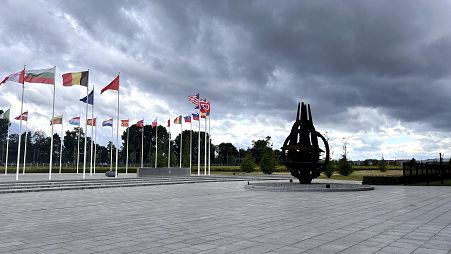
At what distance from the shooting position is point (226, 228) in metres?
8.86

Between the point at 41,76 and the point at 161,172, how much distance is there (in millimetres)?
16687

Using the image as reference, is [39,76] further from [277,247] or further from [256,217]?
[277,247]

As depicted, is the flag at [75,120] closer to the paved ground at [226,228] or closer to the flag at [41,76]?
the flag at [41,76]

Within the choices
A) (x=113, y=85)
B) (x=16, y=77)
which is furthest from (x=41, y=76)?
(x=113, y=85)

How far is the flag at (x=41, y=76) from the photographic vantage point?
27172 millimetres

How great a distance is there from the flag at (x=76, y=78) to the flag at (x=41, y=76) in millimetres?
1069

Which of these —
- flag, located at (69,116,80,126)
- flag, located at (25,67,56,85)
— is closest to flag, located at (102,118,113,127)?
flag, located at (69,116,80,126)

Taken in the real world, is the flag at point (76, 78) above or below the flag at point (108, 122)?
above

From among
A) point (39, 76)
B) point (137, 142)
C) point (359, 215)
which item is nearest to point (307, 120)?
point (359, 215)

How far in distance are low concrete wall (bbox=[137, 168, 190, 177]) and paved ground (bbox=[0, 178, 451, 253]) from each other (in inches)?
966

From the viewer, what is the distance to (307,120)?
23469mm

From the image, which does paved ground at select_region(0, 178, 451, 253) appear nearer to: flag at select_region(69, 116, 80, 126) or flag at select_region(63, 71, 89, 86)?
flag at select_region(63, 71, 89, 86)

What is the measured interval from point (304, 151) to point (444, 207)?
10178mm

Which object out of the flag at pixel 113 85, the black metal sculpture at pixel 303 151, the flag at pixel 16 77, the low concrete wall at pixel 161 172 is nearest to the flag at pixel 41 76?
the flag at pixel 16 77
